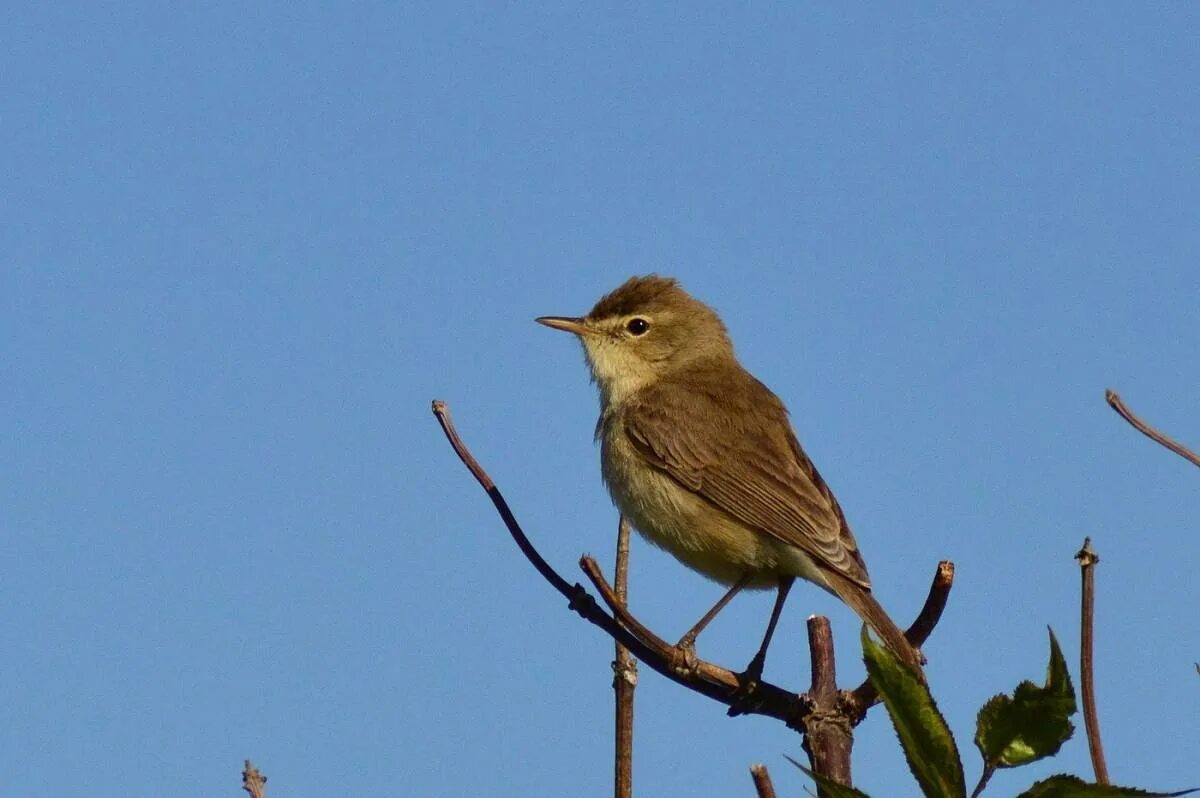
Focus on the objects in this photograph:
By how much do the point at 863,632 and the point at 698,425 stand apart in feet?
18.0

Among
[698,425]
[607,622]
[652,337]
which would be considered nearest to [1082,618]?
[607,622]

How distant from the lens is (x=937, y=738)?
6.17 ft

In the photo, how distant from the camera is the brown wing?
6.55 metres

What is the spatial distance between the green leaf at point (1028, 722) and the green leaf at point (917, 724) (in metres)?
0.06

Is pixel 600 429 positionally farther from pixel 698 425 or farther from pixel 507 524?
pixel 507 524

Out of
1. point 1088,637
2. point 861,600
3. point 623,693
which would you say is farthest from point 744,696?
point 861,600

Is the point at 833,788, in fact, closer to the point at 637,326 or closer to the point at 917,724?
the point at 917,724

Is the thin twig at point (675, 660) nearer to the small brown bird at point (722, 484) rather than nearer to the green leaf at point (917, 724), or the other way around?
the green leaf at point (917, 724)

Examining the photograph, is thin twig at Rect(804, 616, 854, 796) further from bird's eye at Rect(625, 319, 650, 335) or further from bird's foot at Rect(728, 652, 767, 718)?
bird's eye at Rect(625, 319, 650, 335)

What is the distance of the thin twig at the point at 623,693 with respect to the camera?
2557 millimetres

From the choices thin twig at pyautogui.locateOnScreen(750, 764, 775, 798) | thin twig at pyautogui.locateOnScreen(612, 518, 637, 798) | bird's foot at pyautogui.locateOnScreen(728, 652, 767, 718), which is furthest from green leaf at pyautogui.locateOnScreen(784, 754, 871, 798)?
bird's foot at pyautogui.locateOnScreen(728, 652, 767, 718)

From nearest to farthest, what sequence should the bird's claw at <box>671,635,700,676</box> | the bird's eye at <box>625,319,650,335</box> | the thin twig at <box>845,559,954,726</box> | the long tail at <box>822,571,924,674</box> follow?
Result: the thin twig at <box>845,559,954,726</box>, the bird's claw at <box>671,635,700,676</box>, the long tail at <box>822,571,924,674</box>, the bird's eye at <box>625,319,650,335</box>

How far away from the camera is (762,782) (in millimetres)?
1929

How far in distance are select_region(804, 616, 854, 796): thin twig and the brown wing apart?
3.35m
